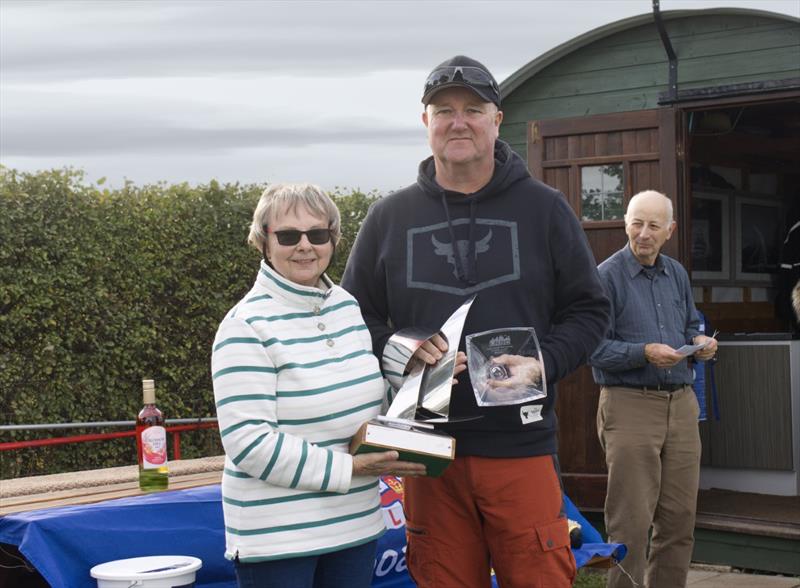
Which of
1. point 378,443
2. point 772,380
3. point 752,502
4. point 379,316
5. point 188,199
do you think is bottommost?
point 752,502

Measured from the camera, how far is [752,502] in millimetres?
7152

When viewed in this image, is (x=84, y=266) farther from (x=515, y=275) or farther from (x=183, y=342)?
(x=515, y=275)

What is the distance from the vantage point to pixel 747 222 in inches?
372

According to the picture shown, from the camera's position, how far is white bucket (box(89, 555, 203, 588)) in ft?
9.88

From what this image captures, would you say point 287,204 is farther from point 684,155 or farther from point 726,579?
point 726,579

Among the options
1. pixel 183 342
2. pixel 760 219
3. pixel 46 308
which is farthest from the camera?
pixel 760 219

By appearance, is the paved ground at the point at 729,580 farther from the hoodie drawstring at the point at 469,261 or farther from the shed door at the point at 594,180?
the hoodie drawstring at the point at 469,261

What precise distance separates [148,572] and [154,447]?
65 centimetres

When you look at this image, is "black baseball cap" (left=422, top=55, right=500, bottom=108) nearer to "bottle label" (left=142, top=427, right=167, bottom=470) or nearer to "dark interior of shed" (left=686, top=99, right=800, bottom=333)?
"bottle label" (left=142, top=427, right=167, bottom=470)

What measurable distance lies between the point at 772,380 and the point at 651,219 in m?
2.75

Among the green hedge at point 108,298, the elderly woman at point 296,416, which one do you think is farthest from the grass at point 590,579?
the elderly woman at point 296,416

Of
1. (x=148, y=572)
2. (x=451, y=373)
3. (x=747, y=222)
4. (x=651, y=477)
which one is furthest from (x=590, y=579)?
(x=747, y=222)

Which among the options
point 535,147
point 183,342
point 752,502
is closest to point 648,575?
point 752,502

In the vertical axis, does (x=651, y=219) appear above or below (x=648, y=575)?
above
